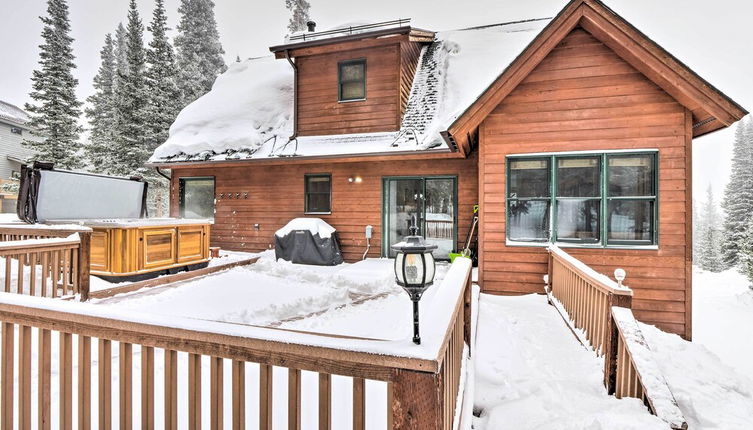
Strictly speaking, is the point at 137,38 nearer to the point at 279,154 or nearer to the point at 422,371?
the point at 279,154

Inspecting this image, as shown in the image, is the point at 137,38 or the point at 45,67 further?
the point at 137,38

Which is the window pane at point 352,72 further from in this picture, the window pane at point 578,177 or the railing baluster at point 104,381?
the railing baluster at point 104,381

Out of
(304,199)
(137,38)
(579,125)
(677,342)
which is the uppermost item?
(137,38)

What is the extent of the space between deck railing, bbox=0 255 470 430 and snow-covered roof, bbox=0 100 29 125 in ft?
81.8

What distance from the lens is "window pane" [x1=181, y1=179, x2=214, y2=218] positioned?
397 inches

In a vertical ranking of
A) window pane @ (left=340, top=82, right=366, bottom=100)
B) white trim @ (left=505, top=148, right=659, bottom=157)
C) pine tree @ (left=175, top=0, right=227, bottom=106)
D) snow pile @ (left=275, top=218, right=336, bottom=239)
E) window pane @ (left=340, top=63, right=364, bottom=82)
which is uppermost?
pine tree @ (left=175, top=0, right=227, bottom=106)

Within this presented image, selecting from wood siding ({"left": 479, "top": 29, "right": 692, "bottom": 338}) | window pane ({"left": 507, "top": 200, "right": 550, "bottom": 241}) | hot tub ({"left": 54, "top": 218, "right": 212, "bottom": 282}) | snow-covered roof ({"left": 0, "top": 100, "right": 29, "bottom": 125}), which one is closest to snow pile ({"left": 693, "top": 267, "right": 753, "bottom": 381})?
wood siding ({"left": 479, "top": 29, "right": 692, "bottom": 338})

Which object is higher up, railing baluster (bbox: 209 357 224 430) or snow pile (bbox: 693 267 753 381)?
railing baluster (bbox: 209 357 224 430)

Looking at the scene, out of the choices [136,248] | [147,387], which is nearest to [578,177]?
[147,387]

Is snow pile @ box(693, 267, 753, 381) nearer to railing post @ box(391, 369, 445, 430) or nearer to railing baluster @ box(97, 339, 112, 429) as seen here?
railing post @ box(391, 369, 445, 430)

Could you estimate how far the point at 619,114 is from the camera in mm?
4934

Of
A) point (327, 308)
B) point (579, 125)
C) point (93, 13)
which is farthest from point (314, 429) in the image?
point (93, 13)

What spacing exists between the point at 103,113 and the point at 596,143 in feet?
82.2

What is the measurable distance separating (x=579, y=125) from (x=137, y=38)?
1859 cm
